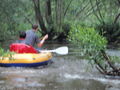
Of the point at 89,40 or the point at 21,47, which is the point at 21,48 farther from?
the point at 89,40

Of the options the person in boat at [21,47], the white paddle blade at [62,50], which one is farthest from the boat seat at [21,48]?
the white paddle blade at [62,50]

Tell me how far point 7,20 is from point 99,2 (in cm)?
838

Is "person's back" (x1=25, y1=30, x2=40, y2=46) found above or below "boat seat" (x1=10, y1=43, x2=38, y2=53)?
above

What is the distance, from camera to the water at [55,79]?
743 cm

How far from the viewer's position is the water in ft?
24.4

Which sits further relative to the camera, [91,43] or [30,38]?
[30,38]

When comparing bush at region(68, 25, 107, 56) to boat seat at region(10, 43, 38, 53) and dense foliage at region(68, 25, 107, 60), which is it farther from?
boat seat at region(10, 43, 38, 53)

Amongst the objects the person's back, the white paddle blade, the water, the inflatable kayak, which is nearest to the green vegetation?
the water

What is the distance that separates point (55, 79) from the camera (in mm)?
8367

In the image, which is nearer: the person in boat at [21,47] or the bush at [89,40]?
the bush at [89,40]

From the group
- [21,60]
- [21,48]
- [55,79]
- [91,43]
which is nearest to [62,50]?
[21,48]

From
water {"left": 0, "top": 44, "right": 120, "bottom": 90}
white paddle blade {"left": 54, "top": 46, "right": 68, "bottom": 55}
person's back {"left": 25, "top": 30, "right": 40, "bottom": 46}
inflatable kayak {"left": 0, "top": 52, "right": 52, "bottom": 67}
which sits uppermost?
person's back {"left": 25, "top": 30, "right": 40, "bottom": 46}

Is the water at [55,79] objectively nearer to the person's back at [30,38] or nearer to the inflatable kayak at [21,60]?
the inflatable kayak at [21,60]

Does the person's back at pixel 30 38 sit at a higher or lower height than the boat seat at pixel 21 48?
higher
